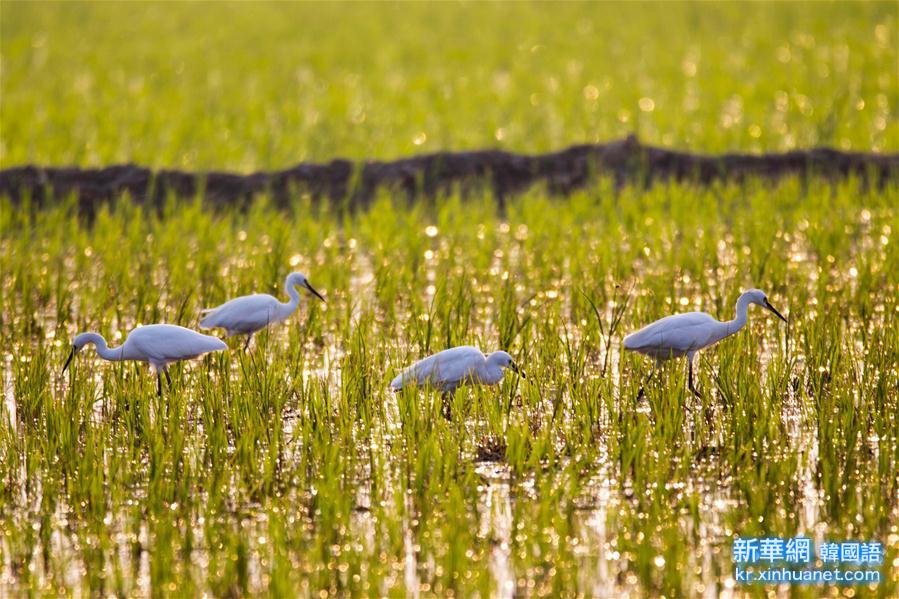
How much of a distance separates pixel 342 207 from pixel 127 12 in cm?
2351

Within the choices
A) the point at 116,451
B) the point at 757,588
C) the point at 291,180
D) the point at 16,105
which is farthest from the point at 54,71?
the point at 757,588

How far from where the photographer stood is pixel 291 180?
473 inches

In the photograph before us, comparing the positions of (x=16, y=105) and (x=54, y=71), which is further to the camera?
(x=54, y=71)

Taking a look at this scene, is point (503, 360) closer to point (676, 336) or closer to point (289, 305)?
point (676, 336)

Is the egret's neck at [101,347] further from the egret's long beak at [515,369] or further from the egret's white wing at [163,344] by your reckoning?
the egret's long beak at [515,369]

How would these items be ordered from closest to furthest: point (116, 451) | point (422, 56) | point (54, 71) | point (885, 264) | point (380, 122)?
point (116, 451) → point (885, 264) → point (380, 122) → point (54, 71) → point (422, 56)

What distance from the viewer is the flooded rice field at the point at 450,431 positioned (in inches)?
169

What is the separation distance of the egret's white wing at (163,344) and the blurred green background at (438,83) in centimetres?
705

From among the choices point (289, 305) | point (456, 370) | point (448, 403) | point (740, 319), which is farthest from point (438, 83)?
point (456, 370)

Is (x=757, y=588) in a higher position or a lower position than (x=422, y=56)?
lower

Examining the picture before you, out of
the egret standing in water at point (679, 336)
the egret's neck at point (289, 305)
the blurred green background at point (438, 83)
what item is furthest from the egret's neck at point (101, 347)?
the blurred green background at point (438, 83)

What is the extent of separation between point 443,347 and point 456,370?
1.23m

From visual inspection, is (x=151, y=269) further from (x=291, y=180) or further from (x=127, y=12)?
(x=127, y=12)

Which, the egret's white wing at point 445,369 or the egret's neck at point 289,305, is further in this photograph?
the egret's neck at point 289,305
